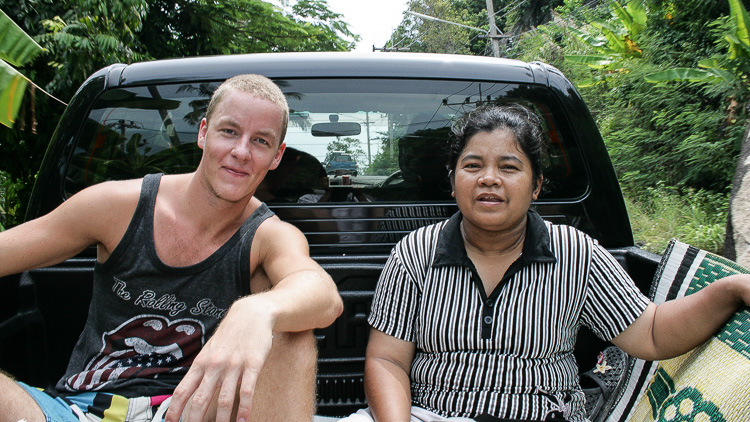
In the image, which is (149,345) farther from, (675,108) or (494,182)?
(675,108)

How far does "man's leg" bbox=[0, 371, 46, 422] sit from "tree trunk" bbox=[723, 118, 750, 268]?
Answer: 224 centimetres

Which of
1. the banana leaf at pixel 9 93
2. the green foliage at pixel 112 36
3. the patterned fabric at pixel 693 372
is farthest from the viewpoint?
the green foliage at pixel 112 36

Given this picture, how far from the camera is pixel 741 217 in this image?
6.39 feet

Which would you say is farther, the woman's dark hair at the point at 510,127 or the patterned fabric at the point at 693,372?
the woman's dark hair at the point at 510,127

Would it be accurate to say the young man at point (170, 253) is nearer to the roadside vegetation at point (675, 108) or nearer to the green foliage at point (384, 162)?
the green foliage at point (384, 162)

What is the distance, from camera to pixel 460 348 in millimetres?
1744

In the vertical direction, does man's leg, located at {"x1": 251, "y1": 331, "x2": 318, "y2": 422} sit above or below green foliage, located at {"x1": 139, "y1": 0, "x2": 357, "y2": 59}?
below

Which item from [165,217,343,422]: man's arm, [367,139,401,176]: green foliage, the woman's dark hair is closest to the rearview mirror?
[367,139,401,176]: green foliage

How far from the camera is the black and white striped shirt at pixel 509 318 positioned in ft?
5.61

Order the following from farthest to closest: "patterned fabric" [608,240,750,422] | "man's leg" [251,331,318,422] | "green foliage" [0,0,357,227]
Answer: "green foliage" [0,0,357,227] < "man's leg" [251,331,318,422] < "patterned fabric" [608,240,750,422]

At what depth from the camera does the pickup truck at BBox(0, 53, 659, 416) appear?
2.22 meters

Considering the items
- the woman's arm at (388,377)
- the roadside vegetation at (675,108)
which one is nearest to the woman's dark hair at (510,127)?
the woman's arm at (388,377)

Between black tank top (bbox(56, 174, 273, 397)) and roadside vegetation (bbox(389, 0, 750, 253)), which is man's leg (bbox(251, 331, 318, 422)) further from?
roadside vegetation (bbox(389, 0, 750, 253))

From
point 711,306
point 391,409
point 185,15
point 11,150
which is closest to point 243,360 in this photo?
point 391,409
